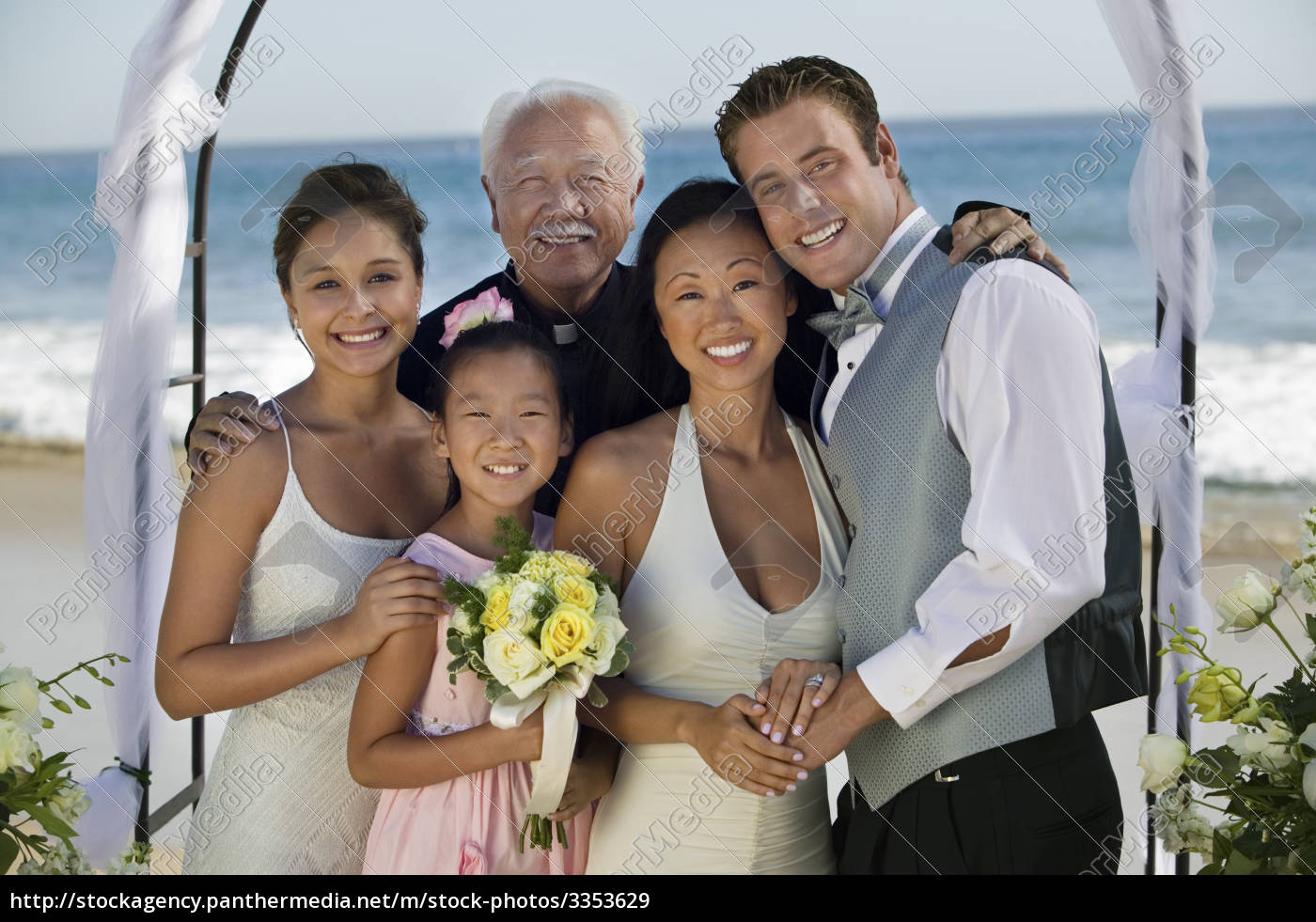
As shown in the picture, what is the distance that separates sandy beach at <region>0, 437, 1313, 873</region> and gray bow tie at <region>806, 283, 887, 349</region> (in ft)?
3.12

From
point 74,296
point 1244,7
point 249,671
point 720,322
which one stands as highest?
point 1244,7

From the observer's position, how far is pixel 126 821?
348 cm

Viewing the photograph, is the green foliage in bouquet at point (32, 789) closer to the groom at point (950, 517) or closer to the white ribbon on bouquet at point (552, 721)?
the white ribbon on bouquet at point (552, 721)

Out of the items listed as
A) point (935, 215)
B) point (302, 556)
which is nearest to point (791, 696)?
point (302, 556)

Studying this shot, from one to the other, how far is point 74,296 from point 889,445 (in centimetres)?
1814

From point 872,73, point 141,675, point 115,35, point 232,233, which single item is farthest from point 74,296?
point 141,675

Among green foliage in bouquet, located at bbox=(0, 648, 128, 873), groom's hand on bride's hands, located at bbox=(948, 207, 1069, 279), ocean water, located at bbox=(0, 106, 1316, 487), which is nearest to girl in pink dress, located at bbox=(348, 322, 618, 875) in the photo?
green foliage in bouquet, located at bbox=(0, 648, 128, 873)

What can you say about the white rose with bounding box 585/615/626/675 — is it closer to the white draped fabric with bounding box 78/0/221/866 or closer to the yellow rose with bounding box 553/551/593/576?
the yellow rose with bounding box 553/551/593/576

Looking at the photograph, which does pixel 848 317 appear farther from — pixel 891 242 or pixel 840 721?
pixel 840 721

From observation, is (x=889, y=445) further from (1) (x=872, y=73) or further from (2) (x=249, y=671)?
(1) (x=872, y=73)

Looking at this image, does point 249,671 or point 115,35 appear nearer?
point 249,671

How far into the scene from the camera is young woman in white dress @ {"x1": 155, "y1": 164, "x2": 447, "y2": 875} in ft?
9.66

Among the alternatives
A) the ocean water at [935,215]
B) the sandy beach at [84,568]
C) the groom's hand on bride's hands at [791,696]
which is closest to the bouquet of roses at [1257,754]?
the sandy beach at [84,568]

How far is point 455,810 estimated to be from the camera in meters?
2.84
